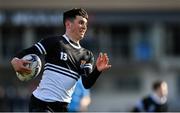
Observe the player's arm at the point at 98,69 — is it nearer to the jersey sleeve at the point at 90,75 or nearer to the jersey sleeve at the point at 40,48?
the jersey sleeve at the point at 90,75

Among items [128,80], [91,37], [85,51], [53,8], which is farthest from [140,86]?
[85,51]

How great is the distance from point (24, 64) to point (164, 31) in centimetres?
3033

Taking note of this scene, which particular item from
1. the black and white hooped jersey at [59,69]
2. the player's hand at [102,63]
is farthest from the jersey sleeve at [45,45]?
the player's hand at [102,63]

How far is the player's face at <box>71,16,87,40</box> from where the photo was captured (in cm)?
779

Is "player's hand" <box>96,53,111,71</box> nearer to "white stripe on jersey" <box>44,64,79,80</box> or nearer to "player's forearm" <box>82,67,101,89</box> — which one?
"player's forearm" <box>82,67,101,89</box>

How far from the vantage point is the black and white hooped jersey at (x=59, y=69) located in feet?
25.1

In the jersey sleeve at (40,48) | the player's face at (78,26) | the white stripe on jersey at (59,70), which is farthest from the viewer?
the player's face at (78,26)

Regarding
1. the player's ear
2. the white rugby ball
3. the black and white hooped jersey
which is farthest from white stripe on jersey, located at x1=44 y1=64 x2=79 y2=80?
the player's ear

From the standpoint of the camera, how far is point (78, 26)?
778 centimetres

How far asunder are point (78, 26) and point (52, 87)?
69 centimetres

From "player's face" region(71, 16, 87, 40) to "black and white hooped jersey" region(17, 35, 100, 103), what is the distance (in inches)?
3.8

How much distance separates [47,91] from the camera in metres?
7.66

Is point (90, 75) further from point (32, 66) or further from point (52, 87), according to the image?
point (32, 66)

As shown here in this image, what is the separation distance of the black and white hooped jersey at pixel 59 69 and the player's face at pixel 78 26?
A: 10 cm
